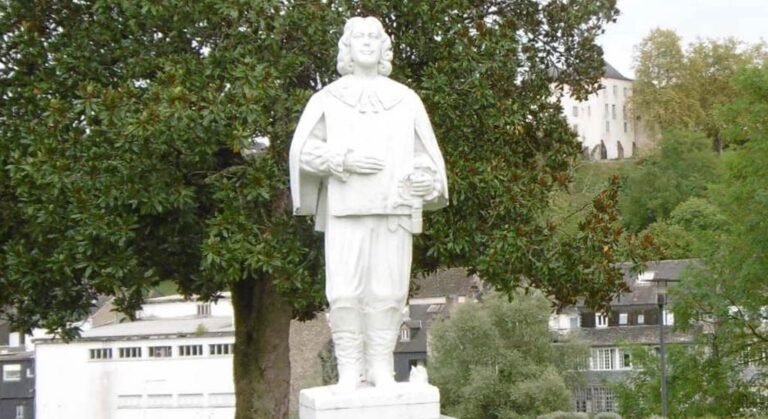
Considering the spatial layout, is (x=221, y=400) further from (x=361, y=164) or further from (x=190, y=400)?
(x=361, y=164)

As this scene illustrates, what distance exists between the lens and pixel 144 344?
62844 millimetres

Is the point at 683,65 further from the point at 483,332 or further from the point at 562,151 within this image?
the point at 562,151

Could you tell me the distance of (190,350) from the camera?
2456 inches

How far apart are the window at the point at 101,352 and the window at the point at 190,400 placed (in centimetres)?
395

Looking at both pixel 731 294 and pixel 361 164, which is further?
pixel 731 294

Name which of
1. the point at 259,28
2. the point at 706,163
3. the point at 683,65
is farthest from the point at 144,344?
the point at 259,28

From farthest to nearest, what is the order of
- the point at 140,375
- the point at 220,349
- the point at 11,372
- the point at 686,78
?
the point at 686,78 → the point at 11,372 → the point at 140,375 → the point at 220,349

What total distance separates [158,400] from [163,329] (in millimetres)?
3759

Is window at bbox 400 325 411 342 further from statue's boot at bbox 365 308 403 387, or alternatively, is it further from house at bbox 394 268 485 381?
statue's boot at bbox 365 308 403 387

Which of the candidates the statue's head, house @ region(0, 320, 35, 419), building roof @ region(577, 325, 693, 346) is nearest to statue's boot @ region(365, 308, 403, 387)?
the statue's head

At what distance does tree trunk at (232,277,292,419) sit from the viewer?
1986 cm

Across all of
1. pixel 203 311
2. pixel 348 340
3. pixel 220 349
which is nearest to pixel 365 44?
pixel 348 340

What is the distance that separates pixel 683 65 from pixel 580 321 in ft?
101

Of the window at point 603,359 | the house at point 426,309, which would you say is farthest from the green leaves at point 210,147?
the window at point 603,359
